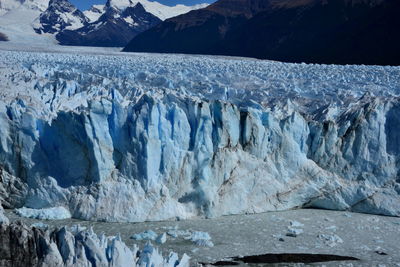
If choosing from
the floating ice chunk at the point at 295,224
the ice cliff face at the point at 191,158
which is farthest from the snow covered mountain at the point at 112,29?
the floating ice chunk at the point at 295,224

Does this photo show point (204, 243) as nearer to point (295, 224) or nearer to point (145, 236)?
point (145, 236)

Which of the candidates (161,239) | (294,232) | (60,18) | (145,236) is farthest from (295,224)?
(60,18)

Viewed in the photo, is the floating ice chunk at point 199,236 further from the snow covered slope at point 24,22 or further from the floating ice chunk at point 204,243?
the snow covered slope at point 24,22

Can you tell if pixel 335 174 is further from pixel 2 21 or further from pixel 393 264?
pixel 2 21

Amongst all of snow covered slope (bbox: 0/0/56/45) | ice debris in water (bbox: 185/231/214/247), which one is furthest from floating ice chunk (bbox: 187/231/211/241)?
snow covered slope (bbox: 0/0/56/45)

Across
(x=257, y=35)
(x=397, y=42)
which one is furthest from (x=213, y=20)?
(x=397, y=42)

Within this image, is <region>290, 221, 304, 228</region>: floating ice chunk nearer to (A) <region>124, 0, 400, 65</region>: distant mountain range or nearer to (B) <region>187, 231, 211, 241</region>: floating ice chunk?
(B) <region>187, 231, 211, 241</region>: floating ice chunk
